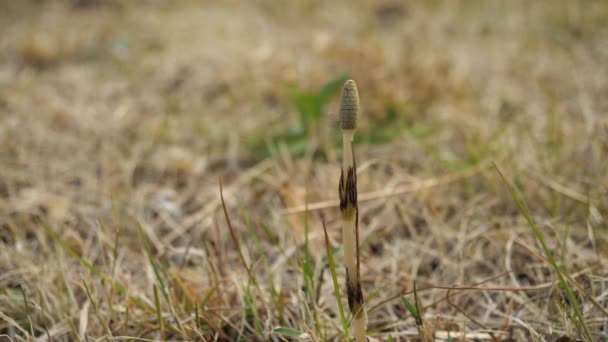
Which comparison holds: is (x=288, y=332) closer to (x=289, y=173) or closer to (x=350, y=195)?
(x=350, y=195)

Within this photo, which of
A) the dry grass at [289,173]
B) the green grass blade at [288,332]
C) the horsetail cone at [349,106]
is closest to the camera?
the horsetail cone at [349,106]

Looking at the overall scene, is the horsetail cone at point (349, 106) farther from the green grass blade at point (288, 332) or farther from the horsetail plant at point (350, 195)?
the green grass blade at point (288, 332)

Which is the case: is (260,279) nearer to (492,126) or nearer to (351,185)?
(351,185)

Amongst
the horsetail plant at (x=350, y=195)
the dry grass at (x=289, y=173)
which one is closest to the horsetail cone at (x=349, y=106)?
the horsetail plant at (x=350, y=195)

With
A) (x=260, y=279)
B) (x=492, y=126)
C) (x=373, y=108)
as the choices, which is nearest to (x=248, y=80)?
(x=373, y=108)

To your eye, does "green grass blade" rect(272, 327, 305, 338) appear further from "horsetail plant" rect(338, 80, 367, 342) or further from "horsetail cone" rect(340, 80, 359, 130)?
"horsetail cone" rect(340, 80, 359, 130)

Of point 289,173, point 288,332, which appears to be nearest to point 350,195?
point 288,332
